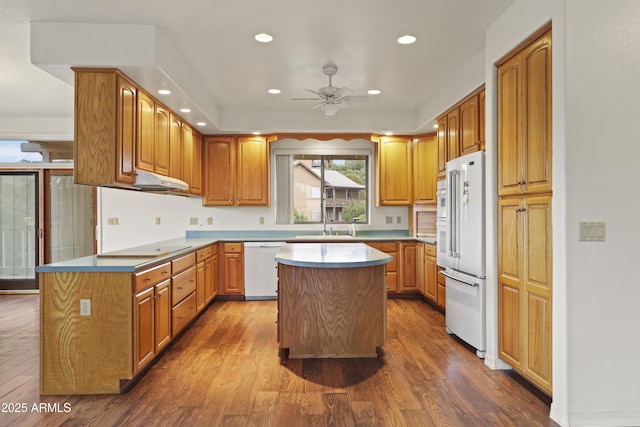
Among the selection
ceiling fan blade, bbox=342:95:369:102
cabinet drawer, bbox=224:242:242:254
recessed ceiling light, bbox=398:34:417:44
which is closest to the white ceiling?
recessed ceiling light, bbox=398:34:417:44

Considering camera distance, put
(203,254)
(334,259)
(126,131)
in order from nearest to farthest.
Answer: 1. (334,259)
2. (126,131)
3. (203,254)

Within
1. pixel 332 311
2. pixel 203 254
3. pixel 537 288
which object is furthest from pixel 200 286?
pixel 537 288

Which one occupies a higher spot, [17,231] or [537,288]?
[17,231]

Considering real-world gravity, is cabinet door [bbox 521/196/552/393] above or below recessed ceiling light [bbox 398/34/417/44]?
below

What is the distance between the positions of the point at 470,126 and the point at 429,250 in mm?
1843

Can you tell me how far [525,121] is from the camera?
2621 mm

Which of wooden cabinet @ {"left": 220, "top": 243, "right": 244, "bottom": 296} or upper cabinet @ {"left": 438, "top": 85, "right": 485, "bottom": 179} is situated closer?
upper cabinet @ {"left": 438, "top": 85, "right": 485, "bottom": 179}

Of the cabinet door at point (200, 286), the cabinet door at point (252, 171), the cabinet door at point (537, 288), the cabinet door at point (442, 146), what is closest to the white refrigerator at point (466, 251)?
the cabinet door at point (537, 288)

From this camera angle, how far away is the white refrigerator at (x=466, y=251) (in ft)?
10.6

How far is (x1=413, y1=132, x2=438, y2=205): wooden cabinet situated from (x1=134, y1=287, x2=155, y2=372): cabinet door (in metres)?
3.78

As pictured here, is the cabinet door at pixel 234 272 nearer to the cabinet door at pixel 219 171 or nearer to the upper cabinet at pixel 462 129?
the cabinet door at pixel 219 171

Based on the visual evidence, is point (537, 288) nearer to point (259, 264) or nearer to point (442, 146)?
point (442, 146)

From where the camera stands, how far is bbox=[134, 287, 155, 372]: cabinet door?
2742 mm

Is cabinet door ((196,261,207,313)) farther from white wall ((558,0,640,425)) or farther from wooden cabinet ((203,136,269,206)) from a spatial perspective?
white wall ((558,0,640,425))
